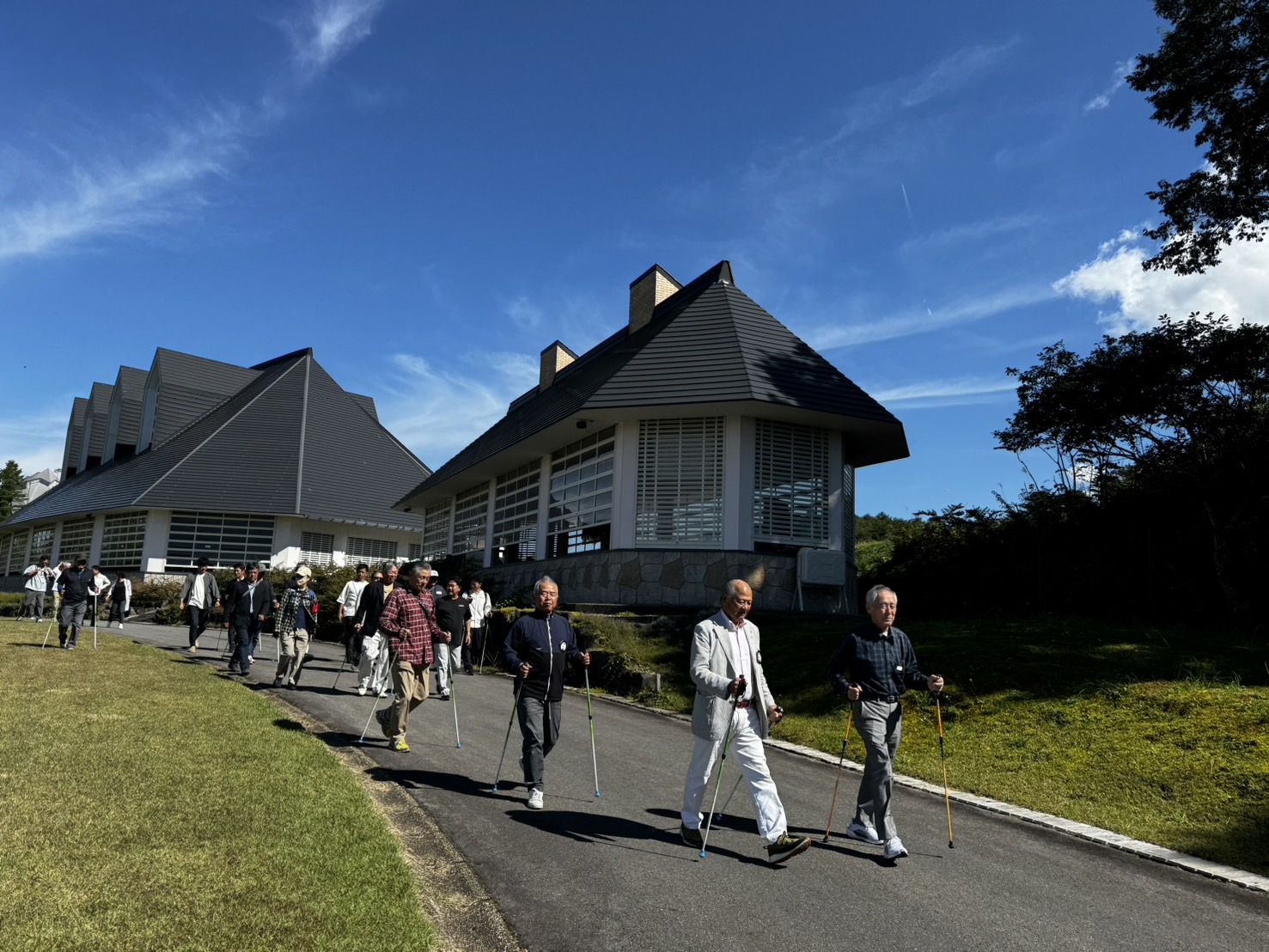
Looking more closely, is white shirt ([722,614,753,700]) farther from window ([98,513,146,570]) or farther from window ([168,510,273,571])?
window ([98,513,146,570])

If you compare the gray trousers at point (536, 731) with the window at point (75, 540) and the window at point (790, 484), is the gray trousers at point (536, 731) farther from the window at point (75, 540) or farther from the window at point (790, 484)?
the window at point (75, 540)

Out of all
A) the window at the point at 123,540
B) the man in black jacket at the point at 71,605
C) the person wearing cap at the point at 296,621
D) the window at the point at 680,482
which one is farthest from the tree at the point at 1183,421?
the window at the point at 123,540

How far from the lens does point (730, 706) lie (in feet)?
20.6

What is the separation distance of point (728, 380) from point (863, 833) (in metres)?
12.7

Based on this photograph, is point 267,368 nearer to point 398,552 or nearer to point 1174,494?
point 398,552

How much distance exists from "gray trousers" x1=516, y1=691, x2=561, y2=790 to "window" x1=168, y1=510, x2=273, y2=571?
29508 millimetres

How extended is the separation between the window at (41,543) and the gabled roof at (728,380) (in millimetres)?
27598

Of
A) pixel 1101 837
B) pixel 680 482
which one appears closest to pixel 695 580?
pixel 680 482

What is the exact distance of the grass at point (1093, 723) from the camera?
289 inches

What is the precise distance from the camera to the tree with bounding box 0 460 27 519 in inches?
2731

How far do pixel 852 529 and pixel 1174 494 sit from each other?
22.0 feet

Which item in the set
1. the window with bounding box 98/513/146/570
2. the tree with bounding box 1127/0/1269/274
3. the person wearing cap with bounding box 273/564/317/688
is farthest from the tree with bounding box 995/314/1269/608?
the window with bounding box 98/513/146/570

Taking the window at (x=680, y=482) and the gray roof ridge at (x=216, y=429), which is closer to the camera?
the window at (x=680, y=482)

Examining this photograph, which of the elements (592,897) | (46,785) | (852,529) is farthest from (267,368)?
(592,897)
